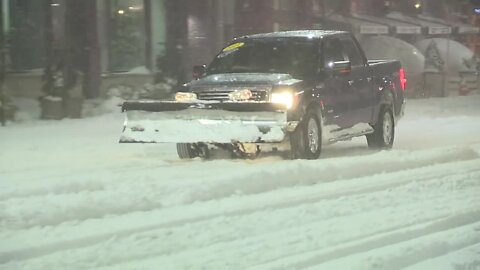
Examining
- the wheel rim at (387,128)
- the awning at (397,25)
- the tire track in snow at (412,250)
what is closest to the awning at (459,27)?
the awning at (397,25)

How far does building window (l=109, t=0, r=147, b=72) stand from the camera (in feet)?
65.7

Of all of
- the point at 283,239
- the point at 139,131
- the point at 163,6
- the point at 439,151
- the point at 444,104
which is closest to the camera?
the point at 283,239

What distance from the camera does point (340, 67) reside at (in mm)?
10555

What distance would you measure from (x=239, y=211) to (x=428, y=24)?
975 inches

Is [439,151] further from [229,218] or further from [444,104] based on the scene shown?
[444,104]

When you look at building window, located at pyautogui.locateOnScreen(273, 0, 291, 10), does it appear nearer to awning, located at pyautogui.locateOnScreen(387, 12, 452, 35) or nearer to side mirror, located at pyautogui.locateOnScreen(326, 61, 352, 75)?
awning, located at pyautogui.locateOnScreen(387, 12, 452, 35)

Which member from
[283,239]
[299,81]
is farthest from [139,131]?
[283,239]

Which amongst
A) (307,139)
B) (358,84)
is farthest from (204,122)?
(358,84)

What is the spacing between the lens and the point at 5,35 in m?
16.5

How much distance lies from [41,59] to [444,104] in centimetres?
1183

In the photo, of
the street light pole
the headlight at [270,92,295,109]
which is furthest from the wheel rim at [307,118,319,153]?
the street light pole

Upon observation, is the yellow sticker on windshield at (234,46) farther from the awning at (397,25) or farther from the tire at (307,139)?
the awning at (397,25)

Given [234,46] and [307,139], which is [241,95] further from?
[234,46]

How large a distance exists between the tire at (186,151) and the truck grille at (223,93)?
0.83 metres
